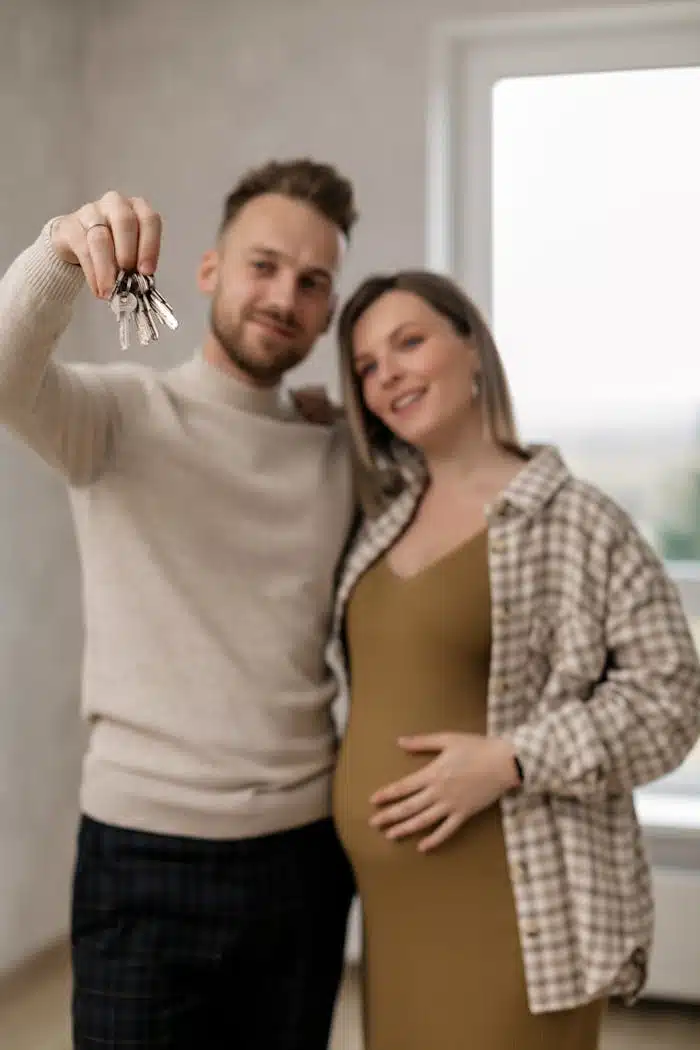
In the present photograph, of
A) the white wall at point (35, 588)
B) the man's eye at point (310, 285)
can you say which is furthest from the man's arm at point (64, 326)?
the white wall at point (35, 588)

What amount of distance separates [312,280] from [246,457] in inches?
9.8

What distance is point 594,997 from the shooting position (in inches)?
47.3

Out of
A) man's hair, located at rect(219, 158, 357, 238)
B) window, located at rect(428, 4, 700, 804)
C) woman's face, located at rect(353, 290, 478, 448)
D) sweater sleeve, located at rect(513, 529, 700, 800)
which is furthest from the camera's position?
window, located at rect(428, 4, 700, 804)

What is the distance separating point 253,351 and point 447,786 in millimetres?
577

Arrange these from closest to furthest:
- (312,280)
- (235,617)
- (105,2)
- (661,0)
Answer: (235,617), (312,280), (661,0), (105,2)

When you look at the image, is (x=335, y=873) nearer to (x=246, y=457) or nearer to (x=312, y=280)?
(x=246, y=457)

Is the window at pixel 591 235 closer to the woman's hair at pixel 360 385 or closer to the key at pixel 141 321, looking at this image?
the woman's hair at pixel 360 385

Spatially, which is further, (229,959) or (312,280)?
(312,280)

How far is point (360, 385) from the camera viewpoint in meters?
1.45

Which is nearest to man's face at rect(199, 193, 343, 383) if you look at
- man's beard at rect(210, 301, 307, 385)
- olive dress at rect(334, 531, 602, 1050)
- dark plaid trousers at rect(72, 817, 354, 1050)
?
man's beard at rect(210, 301, 307, 385)

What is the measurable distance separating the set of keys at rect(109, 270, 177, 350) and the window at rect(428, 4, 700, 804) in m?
1.47

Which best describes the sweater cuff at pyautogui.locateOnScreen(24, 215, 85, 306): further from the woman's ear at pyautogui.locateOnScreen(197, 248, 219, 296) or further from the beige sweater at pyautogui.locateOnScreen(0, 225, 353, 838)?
the woman's ear at pyautogui.locateOnScreen(197, 248, 219, 296)

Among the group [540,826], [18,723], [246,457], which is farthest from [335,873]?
[18,723]

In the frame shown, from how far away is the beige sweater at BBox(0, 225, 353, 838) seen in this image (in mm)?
1280
